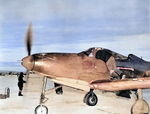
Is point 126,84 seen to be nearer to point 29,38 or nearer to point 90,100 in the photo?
point 90,100

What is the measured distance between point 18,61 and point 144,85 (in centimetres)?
415

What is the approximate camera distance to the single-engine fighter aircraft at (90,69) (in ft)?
19.3

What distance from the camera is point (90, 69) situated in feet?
21.0

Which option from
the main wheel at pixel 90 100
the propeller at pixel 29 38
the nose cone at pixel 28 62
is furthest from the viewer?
the main wheel at pixel 90 100

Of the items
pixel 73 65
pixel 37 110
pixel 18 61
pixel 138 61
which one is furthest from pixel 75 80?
pixel 138 61

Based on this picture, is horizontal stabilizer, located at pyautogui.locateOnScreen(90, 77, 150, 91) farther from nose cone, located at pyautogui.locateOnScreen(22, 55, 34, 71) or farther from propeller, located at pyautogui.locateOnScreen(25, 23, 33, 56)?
propeller, located at pyautogui.locateOnScreen(25, 23, 33, 56)

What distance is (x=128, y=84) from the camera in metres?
6.03

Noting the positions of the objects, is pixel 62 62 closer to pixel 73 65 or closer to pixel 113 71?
pixel 73 65

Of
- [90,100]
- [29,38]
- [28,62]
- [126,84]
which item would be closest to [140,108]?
[126,84]

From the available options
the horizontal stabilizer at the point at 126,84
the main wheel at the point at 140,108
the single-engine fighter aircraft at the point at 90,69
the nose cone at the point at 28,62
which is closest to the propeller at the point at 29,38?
the single-engine fighter aircraft at the point at 90,69

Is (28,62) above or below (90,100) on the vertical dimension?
above

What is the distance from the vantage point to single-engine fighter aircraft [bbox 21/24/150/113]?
587 centimetres

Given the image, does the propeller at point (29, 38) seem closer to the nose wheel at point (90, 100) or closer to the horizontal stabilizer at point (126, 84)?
the horizontal stabilizer at point (126, 84)

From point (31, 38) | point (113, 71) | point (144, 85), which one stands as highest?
point (31, 38)
